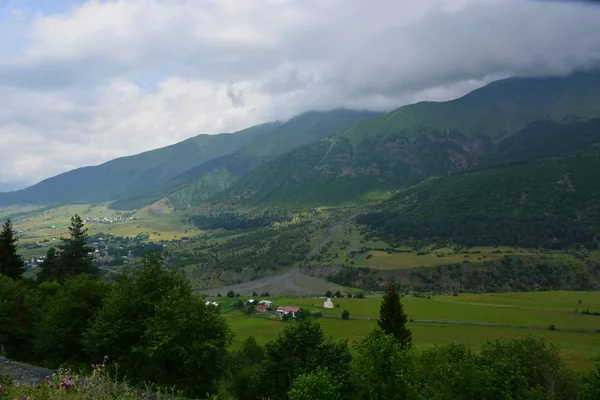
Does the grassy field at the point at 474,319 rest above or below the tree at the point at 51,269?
below

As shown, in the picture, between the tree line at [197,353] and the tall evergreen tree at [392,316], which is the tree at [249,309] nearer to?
the tall evergreen tree at [392,316]

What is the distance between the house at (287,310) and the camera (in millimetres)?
108156

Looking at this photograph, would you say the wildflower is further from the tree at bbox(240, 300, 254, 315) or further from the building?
the building

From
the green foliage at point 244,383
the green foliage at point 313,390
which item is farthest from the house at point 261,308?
the green foliage at point 313,390

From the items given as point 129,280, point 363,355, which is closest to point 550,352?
point 363,355

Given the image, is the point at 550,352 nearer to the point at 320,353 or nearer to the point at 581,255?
the point at 320,353

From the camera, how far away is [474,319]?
100500 mm

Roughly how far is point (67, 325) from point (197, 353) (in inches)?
522

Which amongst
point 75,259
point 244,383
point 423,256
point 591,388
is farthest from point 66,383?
point 423,256

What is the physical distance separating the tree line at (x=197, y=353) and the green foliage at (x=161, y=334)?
0.07 m

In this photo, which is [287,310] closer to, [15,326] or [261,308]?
[261,308]

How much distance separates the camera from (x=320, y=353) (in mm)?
35438

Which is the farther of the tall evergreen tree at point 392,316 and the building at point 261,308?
the building at point 261,308

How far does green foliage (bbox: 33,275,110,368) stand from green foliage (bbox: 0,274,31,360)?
2.21 meters
